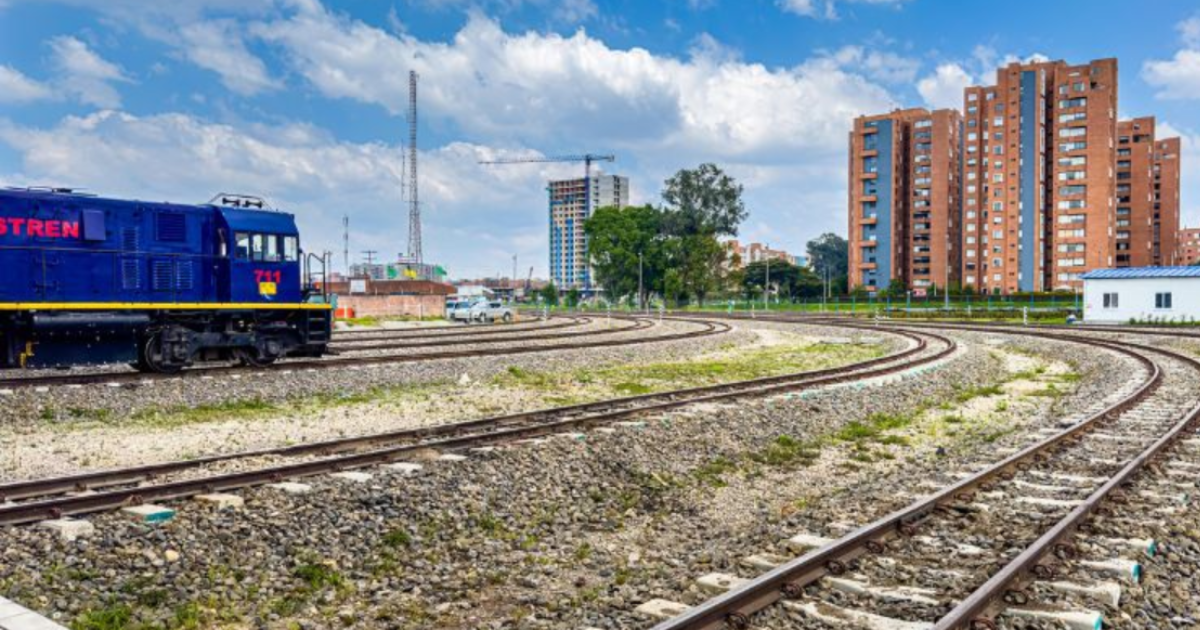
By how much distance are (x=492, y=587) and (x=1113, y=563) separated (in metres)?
4.42

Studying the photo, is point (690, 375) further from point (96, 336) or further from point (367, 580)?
point (367, 580)

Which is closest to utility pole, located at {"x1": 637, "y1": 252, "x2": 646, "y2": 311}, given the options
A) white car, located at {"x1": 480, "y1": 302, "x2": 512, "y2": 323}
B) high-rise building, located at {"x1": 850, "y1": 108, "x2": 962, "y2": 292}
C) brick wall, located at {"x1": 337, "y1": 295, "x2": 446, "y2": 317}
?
brick wall, located at {"x1": 337, "y1": 295, "x2": 446, "y2": 317}

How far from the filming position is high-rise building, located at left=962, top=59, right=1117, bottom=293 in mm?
101062

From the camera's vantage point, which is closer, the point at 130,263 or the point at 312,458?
the point at 312,458

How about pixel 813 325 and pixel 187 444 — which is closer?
pixel 187 444

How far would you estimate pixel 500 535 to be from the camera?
7641 mm

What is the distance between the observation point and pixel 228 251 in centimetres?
1891

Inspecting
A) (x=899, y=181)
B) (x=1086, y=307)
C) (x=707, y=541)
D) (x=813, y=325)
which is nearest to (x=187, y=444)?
(x=707, y=541)

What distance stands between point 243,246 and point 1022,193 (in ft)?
352

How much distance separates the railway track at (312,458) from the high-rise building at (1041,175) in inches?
3990

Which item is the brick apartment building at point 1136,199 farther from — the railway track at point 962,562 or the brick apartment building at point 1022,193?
the railway track at point 962,562

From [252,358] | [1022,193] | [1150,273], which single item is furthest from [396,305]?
[1022,193]

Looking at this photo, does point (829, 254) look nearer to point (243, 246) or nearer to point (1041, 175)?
point (1041, 175)

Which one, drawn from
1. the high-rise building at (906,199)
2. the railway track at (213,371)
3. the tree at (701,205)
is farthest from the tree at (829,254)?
the railway track at (213,371)
